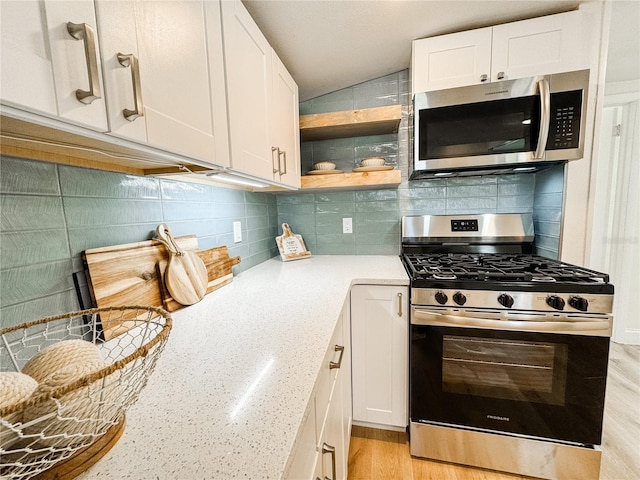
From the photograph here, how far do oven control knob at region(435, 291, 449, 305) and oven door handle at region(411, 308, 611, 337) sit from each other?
56 mm

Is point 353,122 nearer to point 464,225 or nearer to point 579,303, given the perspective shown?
point 464,225

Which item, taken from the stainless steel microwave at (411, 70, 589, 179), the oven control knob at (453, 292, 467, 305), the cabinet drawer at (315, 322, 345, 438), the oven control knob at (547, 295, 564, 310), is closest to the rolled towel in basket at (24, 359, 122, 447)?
the cabinet drawer at (315, 322, 345, 438)

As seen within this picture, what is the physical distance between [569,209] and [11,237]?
2130 millimetres

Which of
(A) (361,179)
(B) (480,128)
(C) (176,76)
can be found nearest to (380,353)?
(A) (361,179)

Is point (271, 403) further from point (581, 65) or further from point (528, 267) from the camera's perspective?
point (581, 65)

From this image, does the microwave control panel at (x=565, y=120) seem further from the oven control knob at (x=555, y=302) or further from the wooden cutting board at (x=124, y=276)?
the wooden cutting board at (x=124, y=276)

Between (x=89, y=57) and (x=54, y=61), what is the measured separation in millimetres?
52

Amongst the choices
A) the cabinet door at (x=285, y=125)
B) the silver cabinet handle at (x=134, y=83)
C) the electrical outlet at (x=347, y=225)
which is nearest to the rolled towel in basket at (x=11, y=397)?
the silver cabinet handle at (x=134, y=83)

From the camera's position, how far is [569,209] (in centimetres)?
139

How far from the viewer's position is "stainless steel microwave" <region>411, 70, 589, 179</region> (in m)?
1.28

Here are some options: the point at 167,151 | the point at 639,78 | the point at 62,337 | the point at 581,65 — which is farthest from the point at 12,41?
the point at 639,78

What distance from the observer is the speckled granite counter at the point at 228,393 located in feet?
1.23

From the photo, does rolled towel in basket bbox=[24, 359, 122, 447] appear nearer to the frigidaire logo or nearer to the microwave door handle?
the frigidaire logo

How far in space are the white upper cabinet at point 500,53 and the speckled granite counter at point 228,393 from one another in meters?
1.33
